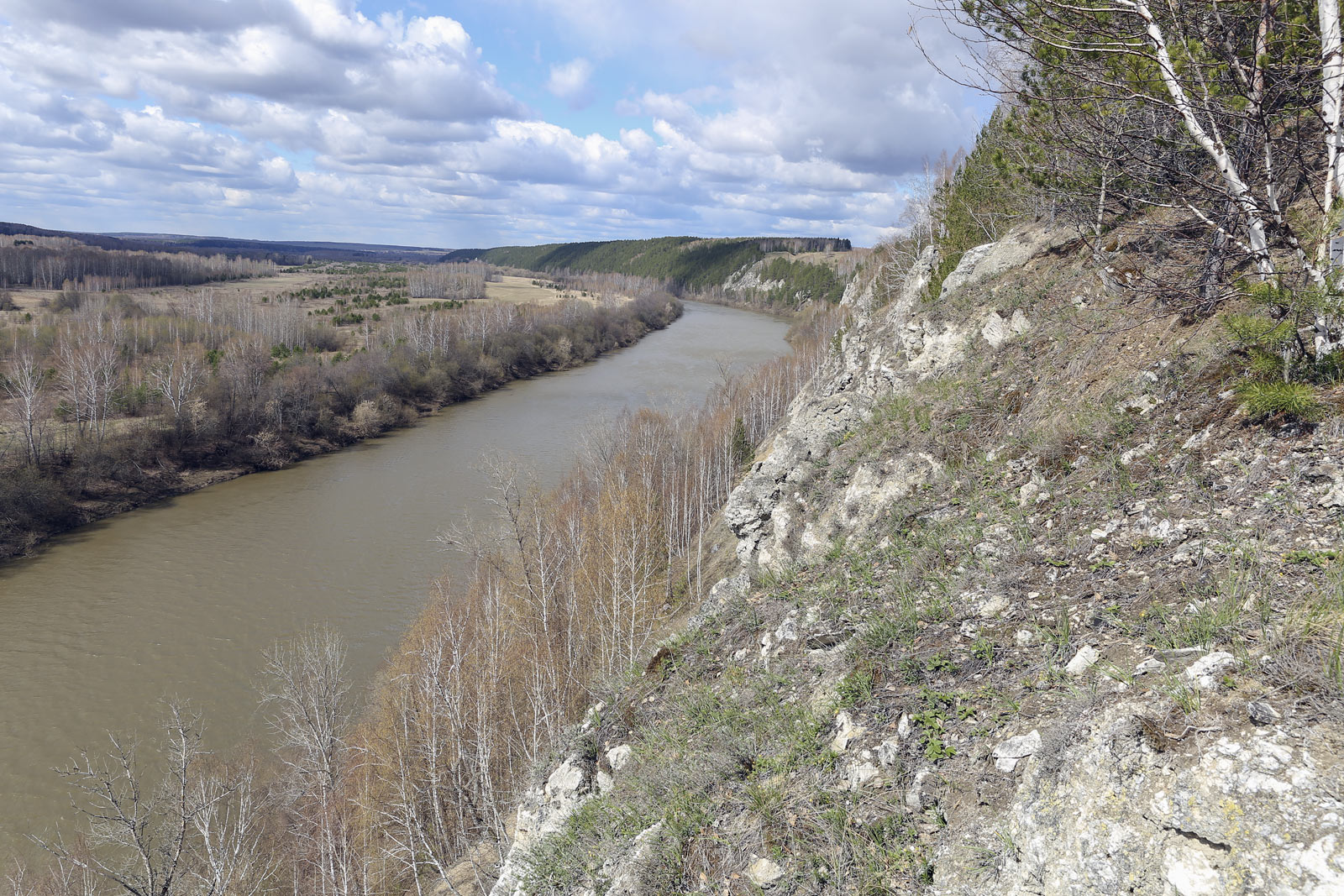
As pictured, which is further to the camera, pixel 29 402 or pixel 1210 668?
pixel 29 402

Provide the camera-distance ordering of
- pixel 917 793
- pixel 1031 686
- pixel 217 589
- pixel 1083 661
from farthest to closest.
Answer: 1. pixel 217 589
2. pixel 1031 686
3. pixel 1083 661
4. pixel 917 793

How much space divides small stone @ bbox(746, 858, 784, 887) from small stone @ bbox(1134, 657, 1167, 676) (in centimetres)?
255

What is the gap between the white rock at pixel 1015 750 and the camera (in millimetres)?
4012

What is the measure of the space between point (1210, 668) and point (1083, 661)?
80 centimetres

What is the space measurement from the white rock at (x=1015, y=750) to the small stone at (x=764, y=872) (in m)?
1.58

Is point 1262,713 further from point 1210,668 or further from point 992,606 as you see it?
point 992,606

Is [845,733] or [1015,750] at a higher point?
[1015,750]

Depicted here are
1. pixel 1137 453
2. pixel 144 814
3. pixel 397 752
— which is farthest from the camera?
pixel 144 814

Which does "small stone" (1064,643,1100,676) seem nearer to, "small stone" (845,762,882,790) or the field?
"small stone" (845,762,882,790)

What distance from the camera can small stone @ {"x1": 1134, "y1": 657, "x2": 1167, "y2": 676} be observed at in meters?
3.91

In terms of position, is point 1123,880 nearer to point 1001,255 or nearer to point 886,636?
point 886,636

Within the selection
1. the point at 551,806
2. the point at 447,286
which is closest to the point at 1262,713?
the point at 551,806

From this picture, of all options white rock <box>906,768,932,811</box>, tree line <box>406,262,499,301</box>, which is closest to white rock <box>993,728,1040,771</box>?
white rock <box>906,768,932,811</box>

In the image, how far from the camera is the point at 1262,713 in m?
3.23
